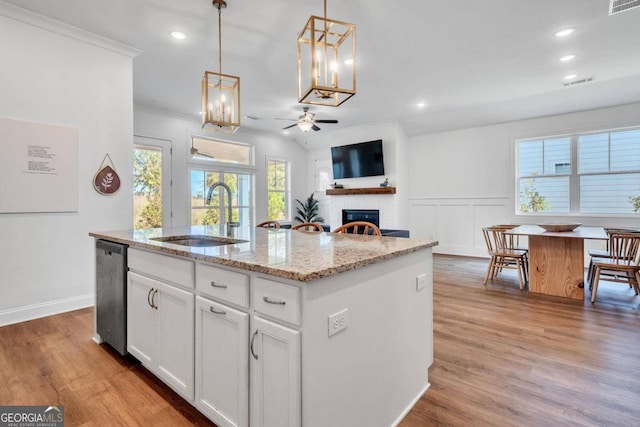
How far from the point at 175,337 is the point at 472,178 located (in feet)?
21.1

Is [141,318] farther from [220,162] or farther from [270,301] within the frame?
[220,162]

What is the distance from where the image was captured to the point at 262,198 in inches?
297

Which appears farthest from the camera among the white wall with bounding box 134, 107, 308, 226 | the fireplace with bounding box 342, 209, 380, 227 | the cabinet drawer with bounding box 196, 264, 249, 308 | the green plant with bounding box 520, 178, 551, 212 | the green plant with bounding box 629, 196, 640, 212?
the fireplace with bounding box 342, 209, 380, 227

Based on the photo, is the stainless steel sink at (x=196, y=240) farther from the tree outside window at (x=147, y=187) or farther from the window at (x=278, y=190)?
the window at (x=278, y=190)

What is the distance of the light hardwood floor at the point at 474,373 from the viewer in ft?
5.51

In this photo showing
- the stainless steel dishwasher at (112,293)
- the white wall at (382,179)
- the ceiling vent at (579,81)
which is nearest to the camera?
the stainless steel dishwasher at (112,293)

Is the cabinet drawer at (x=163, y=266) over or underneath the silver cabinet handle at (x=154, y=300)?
over

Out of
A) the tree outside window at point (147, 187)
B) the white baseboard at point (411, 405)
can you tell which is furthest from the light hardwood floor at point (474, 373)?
the tree outside window at point (147, 187)

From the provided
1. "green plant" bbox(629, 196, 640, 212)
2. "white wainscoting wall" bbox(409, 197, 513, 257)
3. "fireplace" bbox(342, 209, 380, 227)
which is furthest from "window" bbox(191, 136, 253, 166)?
"green plant" bbox(629, 196, 640, 212)

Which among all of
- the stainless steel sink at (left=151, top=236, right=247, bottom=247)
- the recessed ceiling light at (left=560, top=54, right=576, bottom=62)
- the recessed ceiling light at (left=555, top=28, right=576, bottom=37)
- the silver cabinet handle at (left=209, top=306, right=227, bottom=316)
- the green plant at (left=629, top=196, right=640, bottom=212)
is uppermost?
the recessed ceiling light at (left=560, top=54, right=576, bottom=62)

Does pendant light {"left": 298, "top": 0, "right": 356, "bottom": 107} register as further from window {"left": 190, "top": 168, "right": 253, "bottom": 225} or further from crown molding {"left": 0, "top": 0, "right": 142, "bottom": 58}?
window {"left": 190, "top": 168, "right": 253, "bottom": 225}

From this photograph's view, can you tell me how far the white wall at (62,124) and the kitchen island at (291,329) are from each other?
1.89 m

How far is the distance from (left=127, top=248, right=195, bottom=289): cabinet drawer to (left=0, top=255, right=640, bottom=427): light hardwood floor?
704 millimetres

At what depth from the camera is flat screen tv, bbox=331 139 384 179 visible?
6.72m
